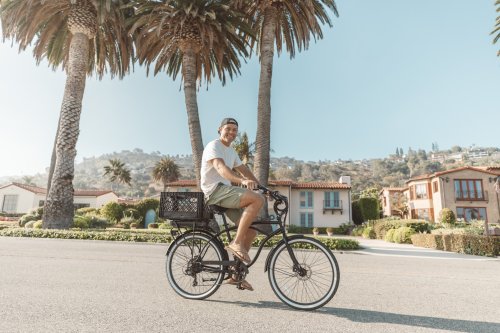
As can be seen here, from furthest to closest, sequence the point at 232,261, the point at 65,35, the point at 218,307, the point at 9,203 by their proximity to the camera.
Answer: the point at 9,203, the point at 65,35, the point at 232,261, the point at 218,307

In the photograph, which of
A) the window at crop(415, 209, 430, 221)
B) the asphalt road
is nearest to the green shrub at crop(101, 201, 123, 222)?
A: the asphalt road

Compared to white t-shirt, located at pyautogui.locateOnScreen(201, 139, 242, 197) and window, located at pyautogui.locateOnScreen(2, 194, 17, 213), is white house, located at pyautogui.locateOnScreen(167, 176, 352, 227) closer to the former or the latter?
window, located at pyautogui.locateOnScreen(2, 194, 17, 213)

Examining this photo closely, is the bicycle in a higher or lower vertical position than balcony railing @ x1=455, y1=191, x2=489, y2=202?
lower

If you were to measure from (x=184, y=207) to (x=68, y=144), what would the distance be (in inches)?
586

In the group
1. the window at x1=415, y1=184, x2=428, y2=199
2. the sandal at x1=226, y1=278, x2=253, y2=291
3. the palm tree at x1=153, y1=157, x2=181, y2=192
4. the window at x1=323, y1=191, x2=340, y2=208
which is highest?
the palm tree at x1=153, y1=157, x2=181, y2=192

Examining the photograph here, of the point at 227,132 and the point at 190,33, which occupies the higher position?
the point at 190,33

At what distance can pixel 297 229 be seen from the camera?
119 ft

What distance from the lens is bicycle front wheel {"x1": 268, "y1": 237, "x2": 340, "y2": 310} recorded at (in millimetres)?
3396

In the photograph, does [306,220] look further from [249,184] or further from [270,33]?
[249,184]

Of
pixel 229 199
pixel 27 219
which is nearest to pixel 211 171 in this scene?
pixel 229 199

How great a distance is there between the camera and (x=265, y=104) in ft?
50.8

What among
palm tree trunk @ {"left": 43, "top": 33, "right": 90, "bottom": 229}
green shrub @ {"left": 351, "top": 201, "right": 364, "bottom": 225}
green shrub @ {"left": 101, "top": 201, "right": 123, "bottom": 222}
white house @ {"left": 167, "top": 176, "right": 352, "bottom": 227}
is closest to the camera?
palm tree trunk @ {"left": 43, "top": 33, "right": 90, "bottom": 229}

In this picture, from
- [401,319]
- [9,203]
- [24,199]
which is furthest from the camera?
[9,203]

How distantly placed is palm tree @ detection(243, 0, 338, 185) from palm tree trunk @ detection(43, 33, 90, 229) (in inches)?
387
